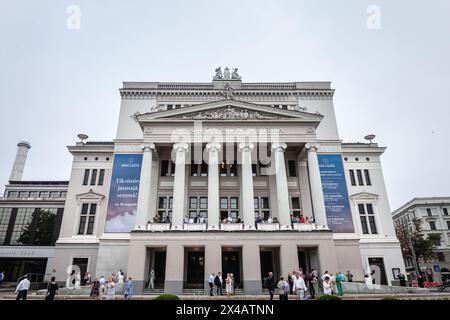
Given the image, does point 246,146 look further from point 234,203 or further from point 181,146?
point 234,203

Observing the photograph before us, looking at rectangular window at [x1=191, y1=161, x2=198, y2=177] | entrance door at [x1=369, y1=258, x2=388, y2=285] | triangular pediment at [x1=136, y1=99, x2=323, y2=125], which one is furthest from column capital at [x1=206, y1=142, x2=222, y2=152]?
entrance door at [x1=369, y1=258, x2=388, y2=285]

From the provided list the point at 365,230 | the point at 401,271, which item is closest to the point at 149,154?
the point at 365,230

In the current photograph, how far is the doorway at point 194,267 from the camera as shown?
3003 centimetres

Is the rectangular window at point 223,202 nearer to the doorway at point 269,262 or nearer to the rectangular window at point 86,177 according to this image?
the doorway at point 269,262

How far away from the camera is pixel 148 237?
27031 millimetres

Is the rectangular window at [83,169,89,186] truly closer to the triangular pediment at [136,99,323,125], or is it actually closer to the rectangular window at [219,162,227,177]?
the triangular pediment at [136,99,323,125]

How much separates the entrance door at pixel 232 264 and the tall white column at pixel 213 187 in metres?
5.09

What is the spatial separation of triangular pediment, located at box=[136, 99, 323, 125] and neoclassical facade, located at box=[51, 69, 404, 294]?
11 cm

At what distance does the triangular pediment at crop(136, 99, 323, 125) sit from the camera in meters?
32.0

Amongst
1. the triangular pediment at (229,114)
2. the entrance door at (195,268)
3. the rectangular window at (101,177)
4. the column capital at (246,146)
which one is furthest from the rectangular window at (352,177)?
the rectangular window at (101,177)

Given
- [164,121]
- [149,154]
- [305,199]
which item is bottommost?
[305,199]

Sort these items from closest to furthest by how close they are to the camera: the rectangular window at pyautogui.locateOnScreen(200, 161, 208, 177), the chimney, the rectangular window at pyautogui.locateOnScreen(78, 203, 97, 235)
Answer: the rectangular window at pyautogui.locateOnScreen(78, 203, 97, 235) → the rectangular window at pyautogui.locateOnScreen(200, 161, 208, 177) → the chimney
